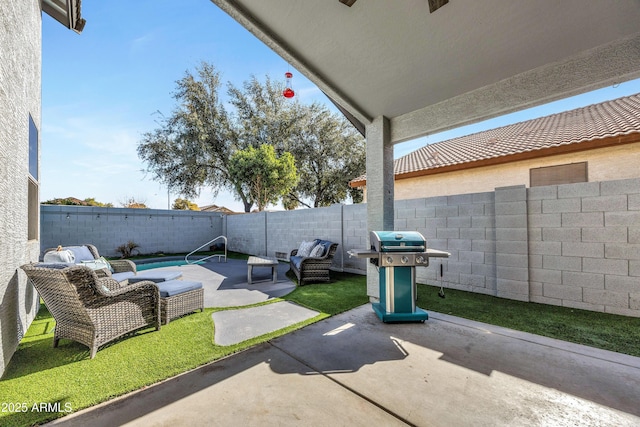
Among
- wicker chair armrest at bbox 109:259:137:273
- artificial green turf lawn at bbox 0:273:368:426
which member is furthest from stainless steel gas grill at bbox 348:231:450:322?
wicker chair armrest at bbox 109:259:137:273

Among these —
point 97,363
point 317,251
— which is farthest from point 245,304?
point 317,251

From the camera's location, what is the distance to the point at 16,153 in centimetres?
285

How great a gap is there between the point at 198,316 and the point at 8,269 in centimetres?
206

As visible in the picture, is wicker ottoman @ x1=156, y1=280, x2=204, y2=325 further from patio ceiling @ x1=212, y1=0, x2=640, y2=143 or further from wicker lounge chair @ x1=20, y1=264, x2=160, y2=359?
patio ceiling @ x1=212, y1=0, x2=640, y2=143

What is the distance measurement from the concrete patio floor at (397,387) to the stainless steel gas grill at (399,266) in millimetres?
572

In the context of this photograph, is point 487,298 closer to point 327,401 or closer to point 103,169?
point 327,401

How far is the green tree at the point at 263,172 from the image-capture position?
11430 mm

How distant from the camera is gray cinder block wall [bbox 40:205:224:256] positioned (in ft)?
29.9

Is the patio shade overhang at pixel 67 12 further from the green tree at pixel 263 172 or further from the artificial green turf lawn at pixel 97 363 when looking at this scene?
the green tree at pixel 263 172

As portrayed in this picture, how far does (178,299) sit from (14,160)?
236 cm

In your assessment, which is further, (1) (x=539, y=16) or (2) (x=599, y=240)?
(2) (x=599, y=240)

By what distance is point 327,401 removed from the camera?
1.96 m

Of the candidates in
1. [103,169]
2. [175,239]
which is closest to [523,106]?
[175,239]

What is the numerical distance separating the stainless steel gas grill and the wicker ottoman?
2.44 metres
